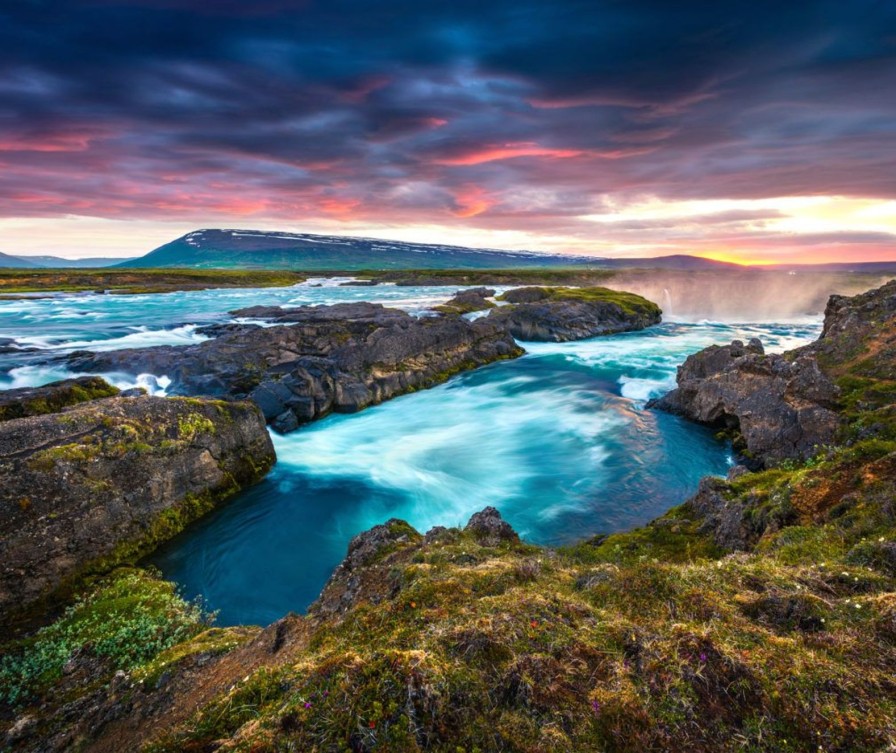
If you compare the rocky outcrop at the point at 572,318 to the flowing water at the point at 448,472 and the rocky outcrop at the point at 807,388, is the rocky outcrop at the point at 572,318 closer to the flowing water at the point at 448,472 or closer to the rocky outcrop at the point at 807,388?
the flowing water at the point at 448,472

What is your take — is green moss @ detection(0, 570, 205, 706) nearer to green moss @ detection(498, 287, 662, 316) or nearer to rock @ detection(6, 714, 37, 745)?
rock @ detection(6, 714, 37, 745)

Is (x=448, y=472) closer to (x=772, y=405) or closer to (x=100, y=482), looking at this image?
(x=100, y=482)

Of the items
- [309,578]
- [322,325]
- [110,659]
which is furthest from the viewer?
[322,325]

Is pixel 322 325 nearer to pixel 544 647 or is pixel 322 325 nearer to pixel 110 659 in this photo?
pixel 110 659

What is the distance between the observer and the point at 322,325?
34.4 meters

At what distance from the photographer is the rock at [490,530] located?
9.43 m

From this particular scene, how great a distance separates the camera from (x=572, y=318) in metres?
54.5

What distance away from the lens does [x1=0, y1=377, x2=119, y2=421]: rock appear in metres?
16.3

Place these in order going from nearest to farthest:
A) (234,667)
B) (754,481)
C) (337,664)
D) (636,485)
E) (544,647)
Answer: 1. (337,664)
2. (544,647)
3. (234,667)
4. (754,481)
5. (636,485)

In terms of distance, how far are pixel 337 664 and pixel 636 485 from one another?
52.1 ft

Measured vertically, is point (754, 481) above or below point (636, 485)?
above

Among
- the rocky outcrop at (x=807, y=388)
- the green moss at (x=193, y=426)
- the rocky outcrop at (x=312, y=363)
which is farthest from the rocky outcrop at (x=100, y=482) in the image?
the rocky outcrop at (x=807, y=388)

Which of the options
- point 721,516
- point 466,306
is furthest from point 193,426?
point 466,306

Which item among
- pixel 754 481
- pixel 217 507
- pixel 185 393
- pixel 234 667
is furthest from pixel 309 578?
pixel 185 393
